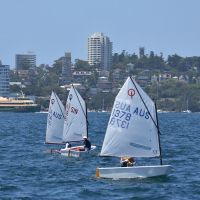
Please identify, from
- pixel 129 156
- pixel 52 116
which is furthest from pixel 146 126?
pixel 52 116

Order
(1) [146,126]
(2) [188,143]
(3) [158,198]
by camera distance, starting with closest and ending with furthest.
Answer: (3) [158,198], (1) [146,126], (2) [188,143]

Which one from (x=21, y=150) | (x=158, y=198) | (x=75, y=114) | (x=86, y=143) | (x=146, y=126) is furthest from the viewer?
(x=21, y=150)

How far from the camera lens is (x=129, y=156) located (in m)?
61.8

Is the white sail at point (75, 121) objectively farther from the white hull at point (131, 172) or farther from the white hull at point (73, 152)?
the white hull at point (131, 172)

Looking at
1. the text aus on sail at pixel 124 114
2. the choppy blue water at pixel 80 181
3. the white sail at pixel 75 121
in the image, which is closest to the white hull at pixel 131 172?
the choppy blue water at pixel 80 181

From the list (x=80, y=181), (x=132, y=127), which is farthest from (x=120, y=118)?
(x=80, y=181)

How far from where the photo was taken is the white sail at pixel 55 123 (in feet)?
294

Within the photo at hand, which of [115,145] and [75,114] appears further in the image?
[75,114]

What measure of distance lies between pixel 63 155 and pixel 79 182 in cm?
1890

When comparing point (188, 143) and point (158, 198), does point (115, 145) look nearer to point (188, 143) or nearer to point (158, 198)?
point (158, 198)

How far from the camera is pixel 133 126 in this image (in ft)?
203

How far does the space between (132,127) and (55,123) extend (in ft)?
95.4

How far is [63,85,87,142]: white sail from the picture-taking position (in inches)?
3302

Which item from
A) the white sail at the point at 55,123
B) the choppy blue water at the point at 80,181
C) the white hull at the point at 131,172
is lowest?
the choppy blue water at the point at 80,181
